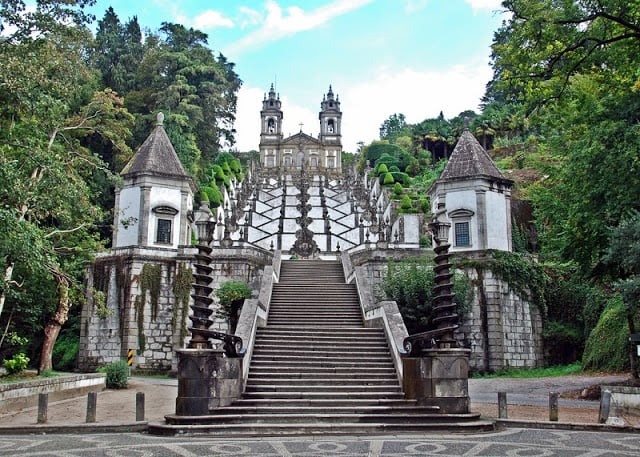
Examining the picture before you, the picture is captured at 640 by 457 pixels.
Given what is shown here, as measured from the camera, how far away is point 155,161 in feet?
93.8

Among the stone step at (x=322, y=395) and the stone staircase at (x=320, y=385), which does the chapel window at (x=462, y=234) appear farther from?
the stone step at (x=322, y=395)

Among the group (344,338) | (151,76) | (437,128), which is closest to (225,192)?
(151,76)

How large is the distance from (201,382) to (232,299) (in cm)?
1196

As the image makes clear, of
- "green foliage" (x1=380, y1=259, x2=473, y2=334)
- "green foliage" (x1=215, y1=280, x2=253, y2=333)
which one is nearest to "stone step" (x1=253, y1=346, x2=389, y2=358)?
"green foliage" (x1=380, y1=259, x2=473, y2=334)

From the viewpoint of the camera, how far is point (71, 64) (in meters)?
19.5

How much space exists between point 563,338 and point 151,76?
117 ft

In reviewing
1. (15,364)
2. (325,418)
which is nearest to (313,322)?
(325,418)

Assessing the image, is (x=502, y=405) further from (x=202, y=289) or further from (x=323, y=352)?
(x=202, y=289)

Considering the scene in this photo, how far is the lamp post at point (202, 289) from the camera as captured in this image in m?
12.8

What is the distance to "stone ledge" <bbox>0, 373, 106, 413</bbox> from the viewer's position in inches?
579

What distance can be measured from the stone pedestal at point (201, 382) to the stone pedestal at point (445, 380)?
156 inches

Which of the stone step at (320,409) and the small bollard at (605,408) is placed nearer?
the small bollard at (605,408)

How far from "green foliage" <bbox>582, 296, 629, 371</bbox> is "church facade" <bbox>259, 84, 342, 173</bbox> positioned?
67.7 metres

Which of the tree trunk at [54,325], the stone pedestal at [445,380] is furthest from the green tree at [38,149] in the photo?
the stone pedestal at [445,380]
